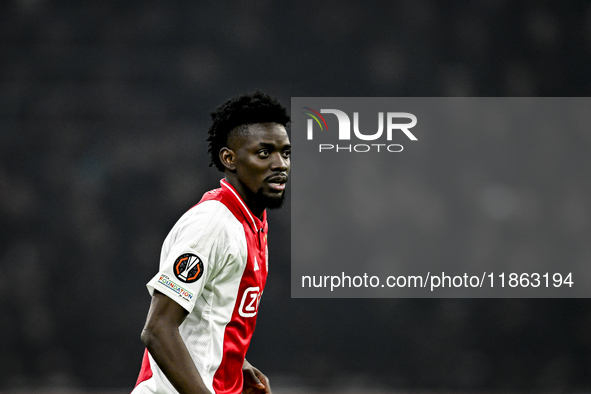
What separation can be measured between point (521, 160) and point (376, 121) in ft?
3.32

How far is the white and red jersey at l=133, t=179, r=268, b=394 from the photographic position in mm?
1440

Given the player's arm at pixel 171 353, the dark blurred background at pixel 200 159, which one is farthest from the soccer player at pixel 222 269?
the dark blurred background at pixel 200 159

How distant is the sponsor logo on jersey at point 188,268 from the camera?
1422 millimetres

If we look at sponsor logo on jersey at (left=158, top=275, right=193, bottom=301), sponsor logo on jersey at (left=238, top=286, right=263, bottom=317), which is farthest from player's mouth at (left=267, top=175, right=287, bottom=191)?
sponsor logo on jersey at (left=158, top=275, right=193, bottom=301)

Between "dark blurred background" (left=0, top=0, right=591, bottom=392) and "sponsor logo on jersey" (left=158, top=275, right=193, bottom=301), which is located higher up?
"dark blurred background" (left=0, top=0, right=591, bottom=392)

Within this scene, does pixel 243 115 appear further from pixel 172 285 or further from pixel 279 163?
pixel 172 285

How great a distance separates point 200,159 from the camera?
3.77 metres

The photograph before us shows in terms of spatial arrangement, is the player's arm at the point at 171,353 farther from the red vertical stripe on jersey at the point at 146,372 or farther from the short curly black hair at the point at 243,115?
the short curly black hair at the point at 243,115

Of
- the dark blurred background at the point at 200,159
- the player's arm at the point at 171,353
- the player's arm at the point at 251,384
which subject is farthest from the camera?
the dark blurred background at the point at 200,159

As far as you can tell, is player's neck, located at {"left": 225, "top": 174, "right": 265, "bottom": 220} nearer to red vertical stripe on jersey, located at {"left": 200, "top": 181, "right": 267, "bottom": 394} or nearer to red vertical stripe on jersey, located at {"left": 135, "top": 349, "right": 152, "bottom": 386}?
red vertical stripe on jersey, located at {"left": 200, "top": 181, "right": 267, "bottom": 394}

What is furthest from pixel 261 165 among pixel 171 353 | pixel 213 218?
pixel 171 353

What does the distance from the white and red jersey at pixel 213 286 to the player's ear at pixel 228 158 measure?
13 centimetres

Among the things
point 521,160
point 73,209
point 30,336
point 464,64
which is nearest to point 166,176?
point 73,209

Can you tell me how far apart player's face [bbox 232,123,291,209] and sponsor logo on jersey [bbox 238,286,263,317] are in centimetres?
28
